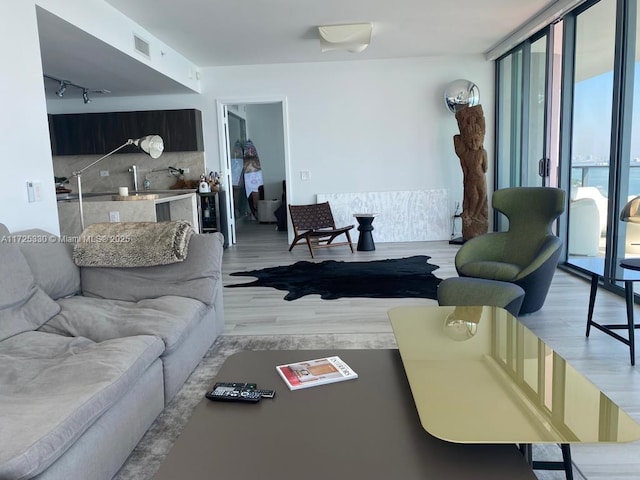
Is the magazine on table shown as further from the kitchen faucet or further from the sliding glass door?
the kitchen faucet

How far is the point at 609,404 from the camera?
1.50 m

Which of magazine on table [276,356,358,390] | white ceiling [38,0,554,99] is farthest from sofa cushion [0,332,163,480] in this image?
white ceiling [38,0,554,99]

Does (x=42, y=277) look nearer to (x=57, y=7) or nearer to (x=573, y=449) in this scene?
(x=57, y=7)

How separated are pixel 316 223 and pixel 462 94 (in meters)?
2.67

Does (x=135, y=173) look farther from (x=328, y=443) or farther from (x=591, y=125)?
(x=328, y=443)

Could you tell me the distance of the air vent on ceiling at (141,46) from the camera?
4902 mm

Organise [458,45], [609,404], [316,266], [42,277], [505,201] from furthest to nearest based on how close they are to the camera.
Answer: [458,45] < [316,266] < [505,201] < [42,277] < [609,404]

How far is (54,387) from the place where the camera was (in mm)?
1716

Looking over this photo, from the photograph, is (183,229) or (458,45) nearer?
(183,229)

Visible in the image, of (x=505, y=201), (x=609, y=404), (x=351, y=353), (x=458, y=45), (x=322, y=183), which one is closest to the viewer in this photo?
(x=609, y=404)

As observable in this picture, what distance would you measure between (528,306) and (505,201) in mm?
904

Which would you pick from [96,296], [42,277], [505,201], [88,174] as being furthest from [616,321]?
[88,174]

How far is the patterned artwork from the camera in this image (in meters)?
7.09

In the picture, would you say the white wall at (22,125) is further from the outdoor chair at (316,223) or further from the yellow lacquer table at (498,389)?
the outdoor chair at (316,223)
